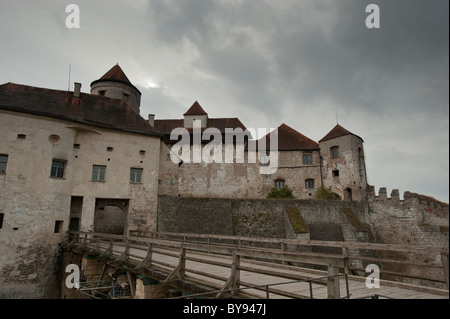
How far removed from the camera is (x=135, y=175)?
19.5 metres

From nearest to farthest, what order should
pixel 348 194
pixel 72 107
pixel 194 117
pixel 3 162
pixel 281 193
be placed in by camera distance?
pixel 3 162
pixel 72 107
pixel 348 194
pixel 281 193
pixel 194 117

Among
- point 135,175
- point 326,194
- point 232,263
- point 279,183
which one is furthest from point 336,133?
point 232,263

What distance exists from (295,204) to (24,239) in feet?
53.8

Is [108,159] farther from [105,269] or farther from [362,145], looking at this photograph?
[362,145]

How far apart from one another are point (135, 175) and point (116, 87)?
41.6ft

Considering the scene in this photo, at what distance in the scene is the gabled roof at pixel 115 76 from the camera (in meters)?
27.9

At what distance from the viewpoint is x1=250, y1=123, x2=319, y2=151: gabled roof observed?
28.1 metres

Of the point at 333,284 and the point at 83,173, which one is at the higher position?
the point at 83,173

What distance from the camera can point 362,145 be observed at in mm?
26594

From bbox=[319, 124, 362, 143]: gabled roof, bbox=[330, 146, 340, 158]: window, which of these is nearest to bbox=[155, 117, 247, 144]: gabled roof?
bbox=[319, 124, 362, 143]: gabled roof

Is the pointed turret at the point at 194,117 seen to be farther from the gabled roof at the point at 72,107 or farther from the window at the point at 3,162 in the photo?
the window at the point at 3,162

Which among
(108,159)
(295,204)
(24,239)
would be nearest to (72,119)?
(108,159)

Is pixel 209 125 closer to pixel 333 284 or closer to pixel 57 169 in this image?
pixel 57 169

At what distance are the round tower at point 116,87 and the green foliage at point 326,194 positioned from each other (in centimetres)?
2045
